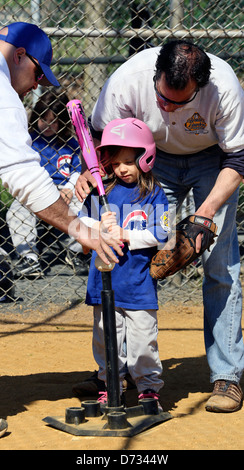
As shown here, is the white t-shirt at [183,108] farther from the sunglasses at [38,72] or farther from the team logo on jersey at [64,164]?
the team logo on jersey at [64,164]

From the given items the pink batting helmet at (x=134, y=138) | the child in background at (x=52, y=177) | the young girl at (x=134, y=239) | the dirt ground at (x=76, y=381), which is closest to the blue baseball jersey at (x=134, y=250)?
the young girl at (x=134, y=239)

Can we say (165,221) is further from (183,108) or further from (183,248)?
(183,108)

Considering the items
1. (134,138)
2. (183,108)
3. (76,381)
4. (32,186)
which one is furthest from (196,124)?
(76,381)

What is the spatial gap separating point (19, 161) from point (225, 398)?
5.63ft

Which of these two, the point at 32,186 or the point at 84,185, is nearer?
the point at 32,186

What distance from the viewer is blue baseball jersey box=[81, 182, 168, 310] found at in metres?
3.30

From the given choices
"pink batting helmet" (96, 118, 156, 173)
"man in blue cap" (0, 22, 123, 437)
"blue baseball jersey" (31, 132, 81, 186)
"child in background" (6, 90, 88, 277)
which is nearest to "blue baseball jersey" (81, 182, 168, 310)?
"pink batting helmet" (96, 118, 156, 173)

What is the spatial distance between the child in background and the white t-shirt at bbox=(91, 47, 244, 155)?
2.70m

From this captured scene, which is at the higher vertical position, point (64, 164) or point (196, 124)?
point (196, 124)

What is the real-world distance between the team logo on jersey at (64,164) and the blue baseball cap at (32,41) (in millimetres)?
3511

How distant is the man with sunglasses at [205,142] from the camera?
3.21m

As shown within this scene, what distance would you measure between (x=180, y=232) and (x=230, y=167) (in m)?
0.43

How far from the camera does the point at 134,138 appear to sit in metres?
3.26
